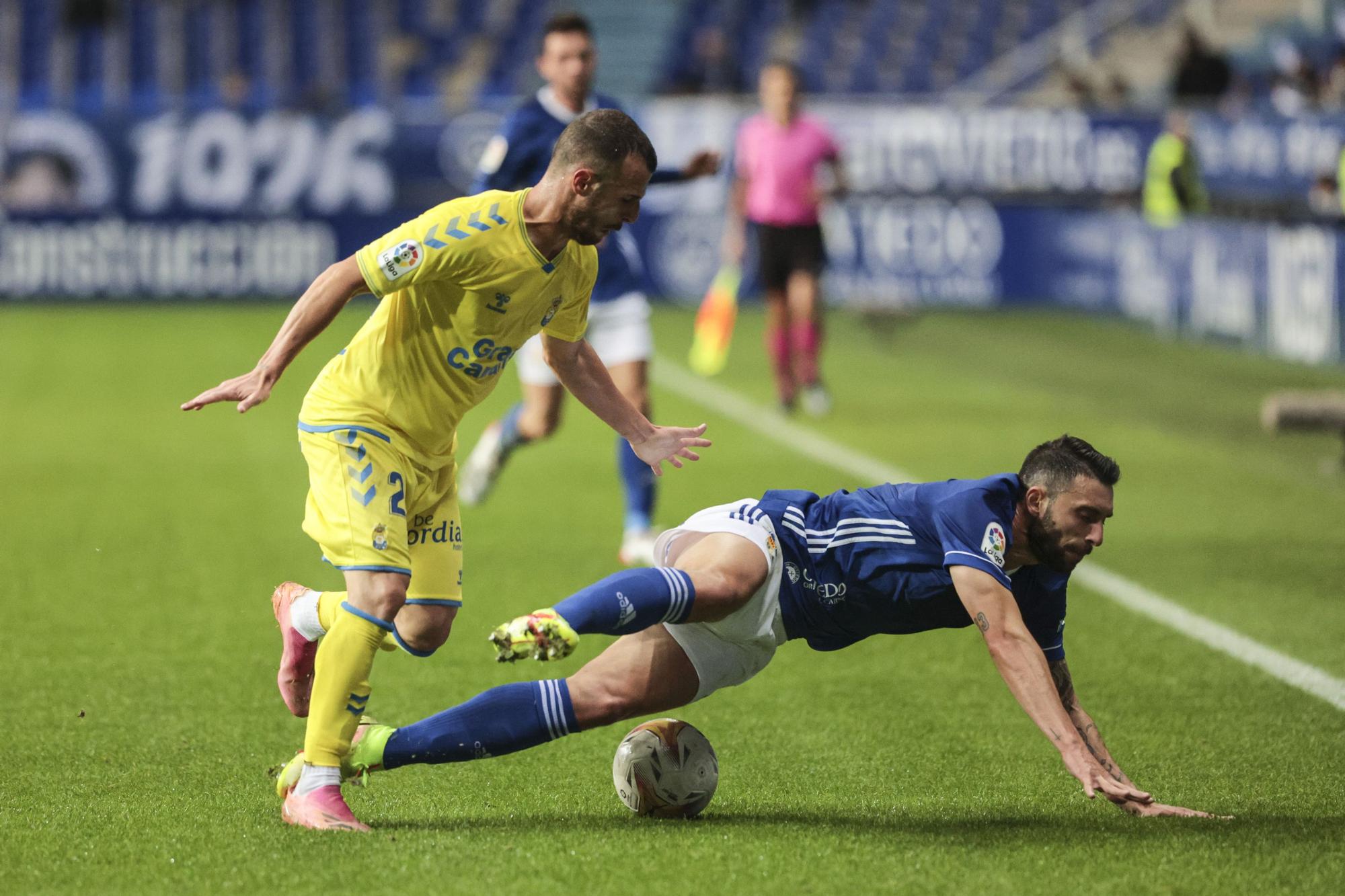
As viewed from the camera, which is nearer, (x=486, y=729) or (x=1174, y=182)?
(x=486, y=729)

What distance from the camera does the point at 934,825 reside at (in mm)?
4512

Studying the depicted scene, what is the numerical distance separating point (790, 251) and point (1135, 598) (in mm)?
6196

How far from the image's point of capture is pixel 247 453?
1130 cm

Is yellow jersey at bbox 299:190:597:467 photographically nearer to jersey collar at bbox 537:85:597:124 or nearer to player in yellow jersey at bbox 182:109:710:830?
player in yellow jersey at bbox 182:109:710:830

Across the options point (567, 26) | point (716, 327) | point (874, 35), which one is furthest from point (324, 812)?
point (874, 35)

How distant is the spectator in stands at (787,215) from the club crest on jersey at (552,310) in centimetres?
826

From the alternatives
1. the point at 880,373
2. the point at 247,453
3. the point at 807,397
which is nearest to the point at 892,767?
the point at 247,453

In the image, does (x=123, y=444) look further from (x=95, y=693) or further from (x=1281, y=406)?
(x=1281, y=406)

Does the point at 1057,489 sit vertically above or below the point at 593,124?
below

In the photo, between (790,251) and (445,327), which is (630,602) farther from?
(790,251)

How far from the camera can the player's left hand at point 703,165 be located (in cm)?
757

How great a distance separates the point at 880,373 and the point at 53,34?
15270 mm

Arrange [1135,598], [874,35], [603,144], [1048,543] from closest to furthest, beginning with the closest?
[603,144], [1048,543], [1135,598], [874,35]

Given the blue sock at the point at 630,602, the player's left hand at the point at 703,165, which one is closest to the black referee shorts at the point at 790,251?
the player's left hand at the point at 703,165
